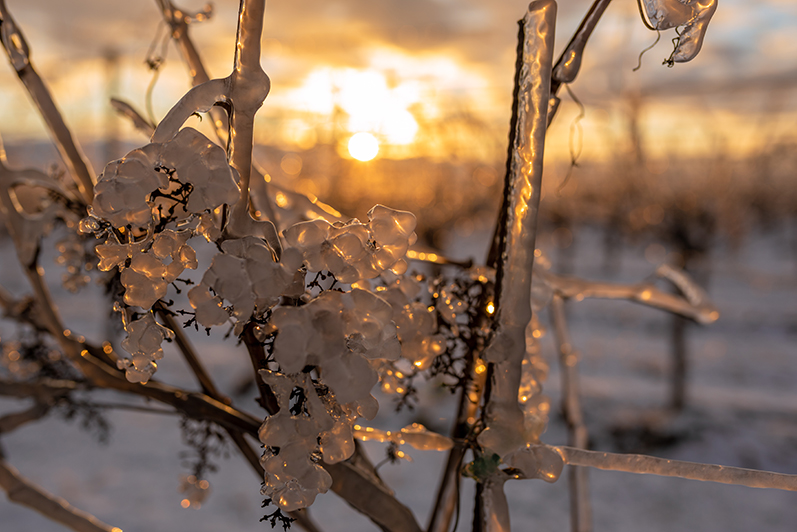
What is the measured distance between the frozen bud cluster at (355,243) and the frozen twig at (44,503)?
553mm

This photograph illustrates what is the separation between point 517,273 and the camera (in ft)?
1.62

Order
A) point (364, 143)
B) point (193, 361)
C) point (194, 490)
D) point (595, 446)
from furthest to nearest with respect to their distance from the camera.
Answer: point (364, 143) → point (595, 446) → point (194, 490) → point (193, 361)

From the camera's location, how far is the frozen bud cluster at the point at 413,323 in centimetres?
46

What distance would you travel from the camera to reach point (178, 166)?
0.35 metres

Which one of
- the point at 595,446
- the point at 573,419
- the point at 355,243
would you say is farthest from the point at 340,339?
the point at 595,446

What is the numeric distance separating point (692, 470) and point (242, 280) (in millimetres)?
424

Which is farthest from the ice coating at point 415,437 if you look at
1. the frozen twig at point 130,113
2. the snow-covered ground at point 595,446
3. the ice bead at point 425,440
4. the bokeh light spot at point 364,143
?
the bokeh light spot at point 364,143

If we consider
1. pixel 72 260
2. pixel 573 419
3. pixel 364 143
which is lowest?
pixel 72 260

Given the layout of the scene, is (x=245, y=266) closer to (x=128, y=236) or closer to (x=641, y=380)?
(x=128, y=236)

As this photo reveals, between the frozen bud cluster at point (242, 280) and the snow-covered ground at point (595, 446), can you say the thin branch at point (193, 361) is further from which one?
the snow-covered ground at point (595, 446)

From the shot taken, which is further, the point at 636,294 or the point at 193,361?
the point at 636,294

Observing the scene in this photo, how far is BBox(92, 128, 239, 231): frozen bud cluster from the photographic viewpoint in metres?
0.34

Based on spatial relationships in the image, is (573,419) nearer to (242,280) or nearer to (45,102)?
(242,280)

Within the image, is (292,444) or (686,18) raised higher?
(686,18)
